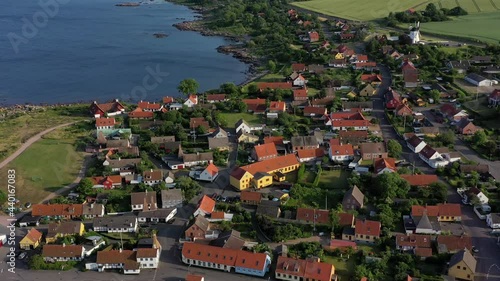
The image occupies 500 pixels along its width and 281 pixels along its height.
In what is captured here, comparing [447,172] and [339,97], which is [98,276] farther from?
[339,97]

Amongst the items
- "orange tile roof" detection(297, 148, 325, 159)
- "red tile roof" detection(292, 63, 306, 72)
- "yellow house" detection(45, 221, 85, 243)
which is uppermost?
"red tile roof" detection(292, 63, 306, 72)

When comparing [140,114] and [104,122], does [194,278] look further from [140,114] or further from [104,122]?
[140,114]

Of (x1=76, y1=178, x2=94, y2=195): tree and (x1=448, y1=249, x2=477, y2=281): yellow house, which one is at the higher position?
(x1=448, y1=249, x2=477, y2=281): yellow house

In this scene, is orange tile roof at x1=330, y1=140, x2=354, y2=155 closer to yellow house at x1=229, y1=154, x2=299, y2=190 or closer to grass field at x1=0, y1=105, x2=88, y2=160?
yellow house at x1=229, y1=154, x2=299, y2=190

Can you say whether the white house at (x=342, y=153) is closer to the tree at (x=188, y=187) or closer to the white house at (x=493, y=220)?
the tree at (x=188, y=187)

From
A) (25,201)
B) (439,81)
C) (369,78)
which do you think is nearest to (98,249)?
(25,201)

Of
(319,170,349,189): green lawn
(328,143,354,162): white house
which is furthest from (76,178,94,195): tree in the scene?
(328,143,354,162): white house
